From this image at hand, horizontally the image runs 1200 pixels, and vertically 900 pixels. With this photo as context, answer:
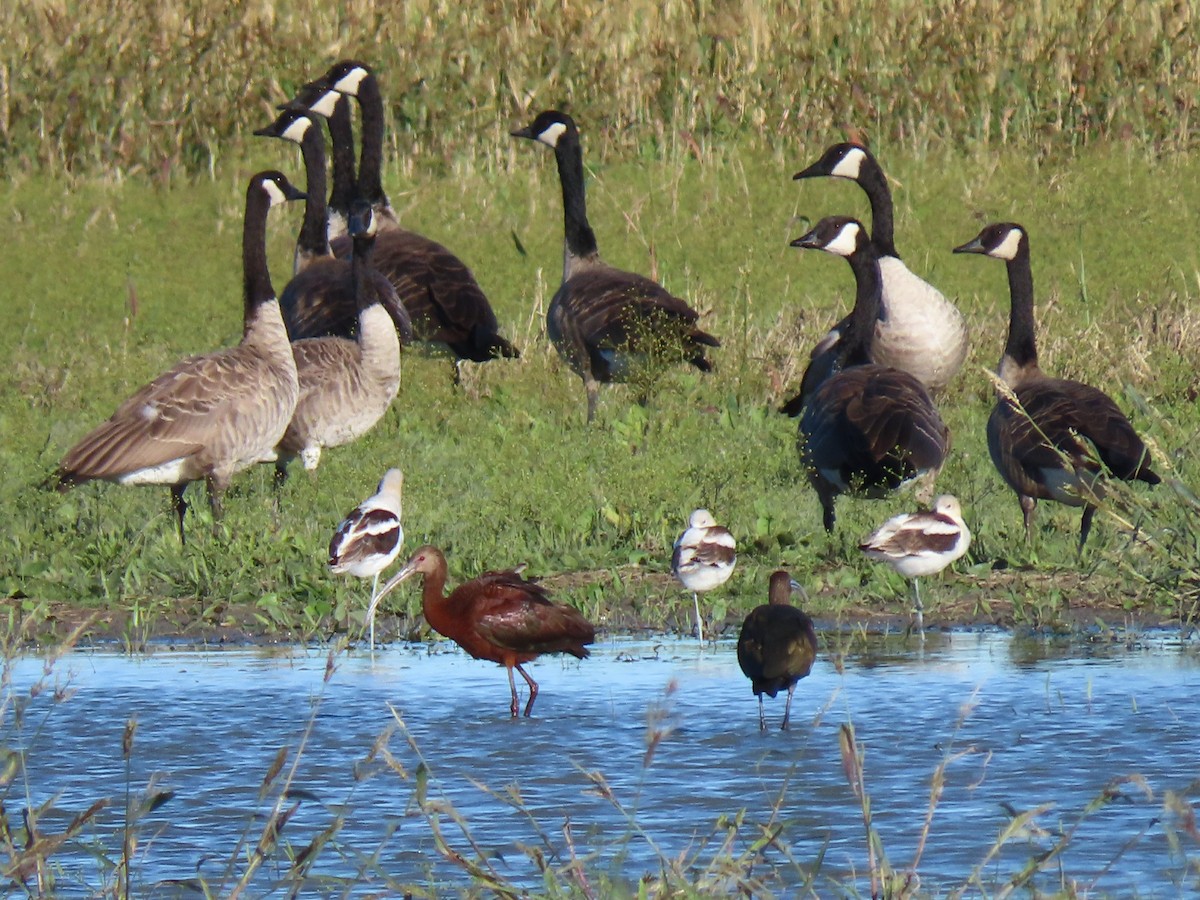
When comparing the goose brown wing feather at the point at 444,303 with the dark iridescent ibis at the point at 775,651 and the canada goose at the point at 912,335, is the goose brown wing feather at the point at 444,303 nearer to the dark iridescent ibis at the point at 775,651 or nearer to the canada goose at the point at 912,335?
the canada goose at the point at 912,335

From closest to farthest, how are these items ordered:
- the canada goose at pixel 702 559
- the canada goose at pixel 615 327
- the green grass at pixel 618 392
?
the canada goose at pixel 702 559, the green grass at pixel 618 392, the canada goose at pixel 615 327

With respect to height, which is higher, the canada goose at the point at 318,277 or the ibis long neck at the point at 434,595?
the canada goose at the point at 318,277

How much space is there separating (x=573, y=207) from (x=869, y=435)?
250 inches

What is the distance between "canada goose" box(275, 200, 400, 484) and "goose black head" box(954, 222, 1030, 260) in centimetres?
345

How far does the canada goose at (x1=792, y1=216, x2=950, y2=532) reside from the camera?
971cm

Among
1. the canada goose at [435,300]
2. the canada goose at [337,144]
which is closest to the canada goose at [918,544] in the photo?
the canada goose at [435,300]

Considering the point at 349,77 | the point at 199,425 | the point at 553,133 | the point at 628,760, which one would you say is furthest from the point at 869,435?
the point at 349,77

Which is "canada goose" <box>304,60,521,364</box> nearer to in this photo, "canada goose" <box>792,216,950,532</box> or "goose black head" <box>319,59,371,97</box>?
"goose black head" <box>319,59,371,97</box>

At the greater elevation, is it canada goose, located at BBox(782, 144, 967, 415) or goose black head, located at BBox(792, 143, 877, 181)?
goose black head, located at BBox(792, 143, 877, 181)

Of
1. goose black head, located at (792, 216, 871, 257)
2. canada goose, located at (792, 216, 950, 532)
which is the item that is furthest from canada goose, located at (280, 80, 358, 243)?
canada goose, located at (792, 216, 950, 532)

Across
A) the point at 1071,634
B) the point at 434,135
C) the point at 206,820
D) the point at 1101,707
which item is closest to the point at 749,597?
the point at 1071,634

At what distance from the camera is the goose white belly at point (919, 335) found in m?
12.2

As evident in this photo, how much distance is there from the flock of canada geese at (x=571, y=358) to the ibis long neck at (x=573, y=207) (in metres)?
0.02

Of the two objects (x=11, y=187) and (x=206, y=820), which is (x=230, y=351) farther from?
(x=11, y=187)
